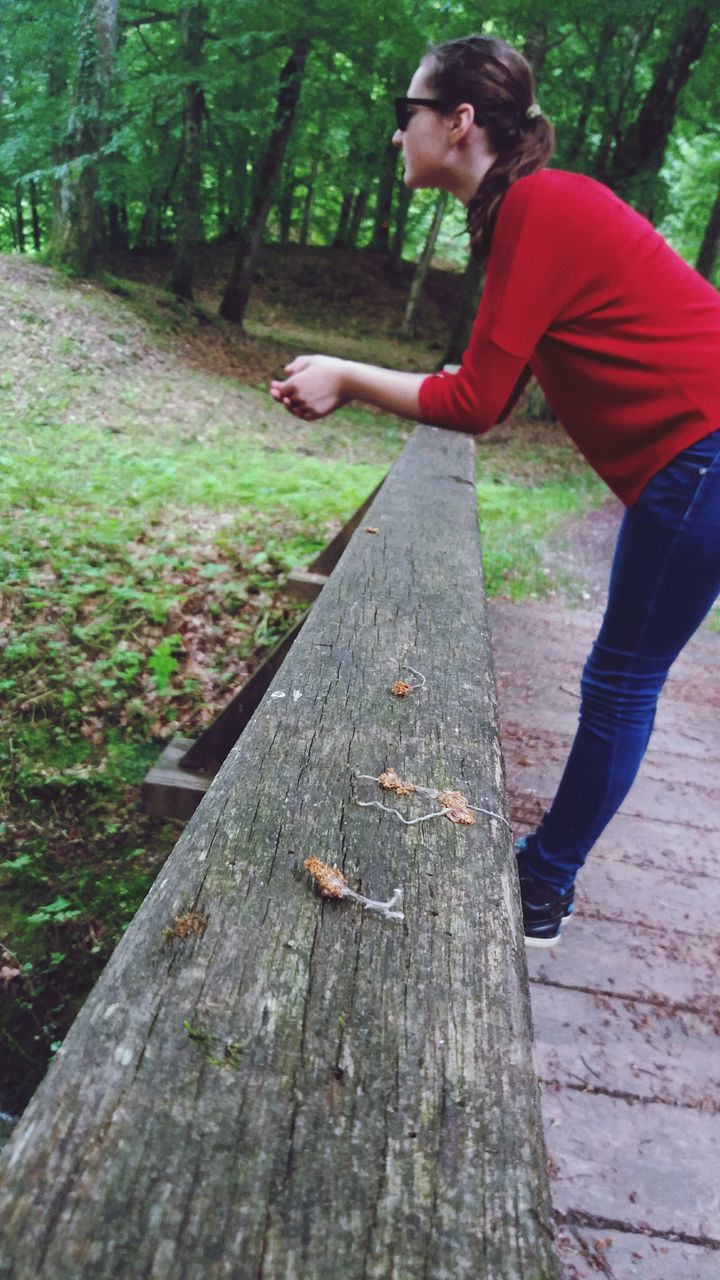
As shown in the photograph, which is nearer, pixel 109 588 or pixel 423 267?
pixel 109 588

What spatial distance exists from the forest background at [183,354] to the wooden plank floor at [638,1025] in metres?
1.60

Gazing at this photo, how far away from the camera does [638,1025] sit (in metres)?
2.07

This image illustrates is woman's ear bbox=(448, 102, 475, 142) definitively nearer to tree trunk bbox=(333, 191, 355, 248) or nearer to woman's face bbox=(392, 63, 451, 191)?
woman's face bbox=(392, 63, 451, 191)

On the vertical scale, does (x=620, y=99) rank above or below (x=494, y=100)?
above

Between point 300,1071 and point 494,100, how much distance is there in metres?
1.94

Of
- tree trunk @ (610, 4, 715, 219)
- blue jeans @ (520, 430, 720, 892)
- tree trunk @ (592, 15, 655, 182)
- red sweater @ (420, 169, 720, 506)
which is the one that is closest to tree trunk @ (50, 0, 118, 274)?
tree trunk @ (592, 15, 655, 182)

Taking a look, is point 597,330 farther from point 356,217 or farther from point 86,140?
point 356,217

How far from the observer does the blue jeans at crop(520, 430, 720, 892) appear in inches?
69.9

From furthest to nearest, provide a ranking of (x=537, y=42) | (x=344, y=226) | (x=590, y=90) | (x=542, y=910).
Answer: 1. (x=344, y=226)
2. (x=590, y=90)
3. (x=537, y=42)
4. (x=542, y=910)

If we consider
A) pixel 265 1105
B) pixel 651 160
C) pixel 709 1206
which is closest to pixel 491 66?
pixel 265 1105

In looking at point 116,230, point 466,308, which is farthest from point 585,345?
point 116,230

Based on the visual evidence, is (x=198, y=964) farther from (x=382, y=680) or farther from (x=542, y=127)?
(x=542, y=127)

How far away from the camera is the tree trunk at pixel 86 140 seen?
39.1 feet

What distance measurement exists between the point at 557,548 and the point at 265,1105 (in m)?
6.42
